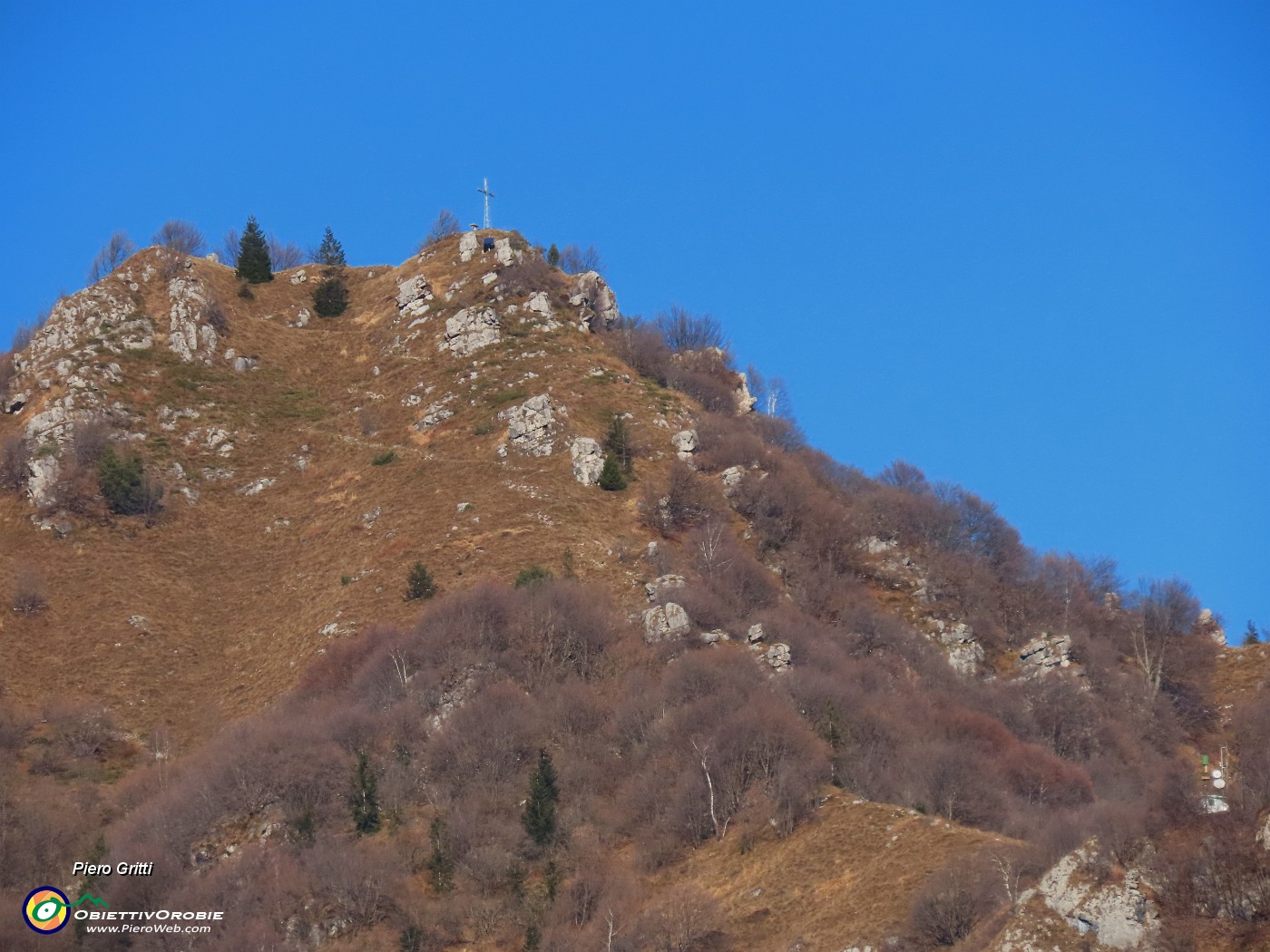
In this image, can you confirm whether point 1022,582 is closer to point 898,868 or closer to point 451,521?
point 451,521

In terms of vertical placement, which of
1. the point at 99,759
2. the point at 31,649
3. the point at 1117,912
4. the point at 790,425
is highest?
the point at 790,425

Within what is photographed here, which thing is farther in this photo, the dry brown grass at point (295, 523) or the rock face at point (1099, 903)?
the dry brown grass at point (295, 523)

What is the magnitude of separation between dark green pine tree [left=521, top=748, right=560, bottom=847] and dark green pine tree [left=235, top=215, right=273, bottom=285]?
76573 millimetres

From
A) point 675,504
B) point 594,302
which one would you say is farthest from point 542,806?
point 594,302

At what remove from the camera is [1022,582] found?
99812 mm

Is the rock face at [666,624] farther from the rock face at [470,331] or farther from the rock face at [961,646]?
the rock face at [470,331]

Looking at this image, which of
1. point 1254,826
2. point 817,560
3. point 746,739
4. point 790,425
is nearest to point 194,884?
point 746,739

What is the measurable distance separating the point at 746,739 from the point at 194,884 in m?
24.1

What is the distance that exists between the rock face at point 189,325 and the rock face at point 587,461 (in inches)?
1433

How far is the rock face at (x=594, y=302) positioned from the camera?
116m

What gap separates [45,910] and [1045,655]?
5934 cm

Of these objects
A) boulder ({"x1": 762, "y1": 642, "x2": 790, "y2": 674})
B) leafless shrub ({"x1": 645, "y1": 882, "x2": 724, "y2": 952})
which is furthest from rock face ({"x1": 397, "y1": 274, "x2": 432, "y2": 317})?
leafless shrub ({"x1": 645, "y1": 882, "x2": 724, "y2": 952})

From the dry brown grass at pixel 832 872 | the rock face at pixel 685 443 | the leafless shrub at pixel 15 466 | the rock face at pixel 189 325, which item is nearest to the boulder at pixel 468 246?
the rock face at pixel 189 325

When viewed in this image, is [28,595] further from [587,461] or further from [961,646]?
[961,646]
